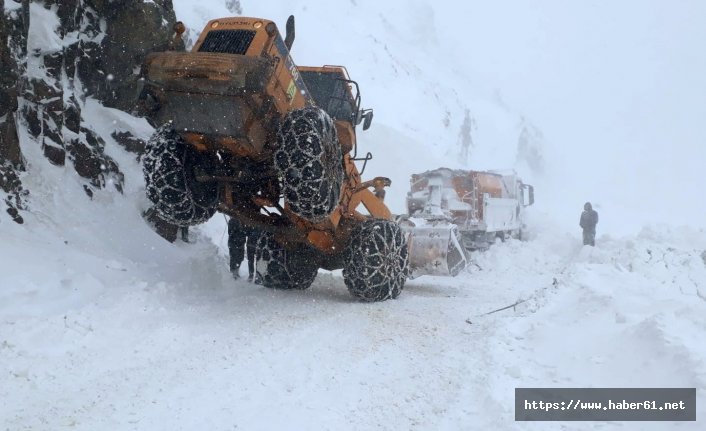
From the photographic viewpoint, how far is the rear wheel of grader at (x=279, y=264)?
8.17 metres

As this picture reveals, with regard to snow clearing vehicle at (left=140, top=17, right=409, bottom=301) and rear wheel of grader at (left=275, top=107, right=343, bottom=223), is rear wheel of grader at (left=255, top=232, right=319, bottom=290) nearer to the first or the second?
snow clearing vehicle at (left=140, top=17, right=409, bottom=301)

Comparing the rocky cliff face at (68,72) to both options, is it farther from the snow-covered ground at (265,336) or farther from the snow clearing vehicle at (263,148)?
the snow clearing vehicle at (263,148)

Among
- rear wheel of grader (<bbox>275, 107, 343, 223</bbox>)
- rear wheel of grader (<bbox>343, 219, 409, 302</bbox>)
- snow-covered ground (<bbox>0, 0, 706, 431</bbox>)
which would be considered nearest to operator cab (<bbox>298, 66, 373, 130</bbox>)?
rear wheel of grader (<bbox>343, 219, 409, 302</bbox>)

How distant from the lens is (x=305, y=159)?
5.76 meters

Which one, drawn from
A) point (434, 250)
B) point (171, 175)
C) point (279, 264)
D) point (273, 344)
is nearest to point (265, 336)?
point (273, 344)

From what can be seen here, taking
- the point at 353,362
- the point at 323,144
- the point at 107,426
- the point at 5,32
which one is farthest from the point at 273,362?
the point at 5,32

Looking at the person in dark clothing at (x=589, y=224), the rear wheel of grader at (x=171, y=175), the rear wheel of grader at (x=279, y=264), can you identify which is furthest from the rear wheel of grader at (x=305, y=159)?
the person in dark clothing at (x=589, y=224)

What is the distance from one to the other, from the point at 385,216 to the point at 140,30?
5330 millimetres

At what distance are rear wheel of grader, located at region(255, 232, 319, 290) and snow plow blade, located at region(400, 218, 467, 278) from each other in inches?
87.5

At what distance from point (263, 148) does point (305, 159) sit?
60 cm

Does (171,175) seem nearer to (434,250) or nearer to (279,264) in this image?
(279,264)

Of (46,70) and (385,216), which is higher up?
(46,70)

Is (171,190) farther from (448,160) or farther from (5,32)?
(448,160)

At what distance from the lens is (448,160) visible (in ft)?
121
